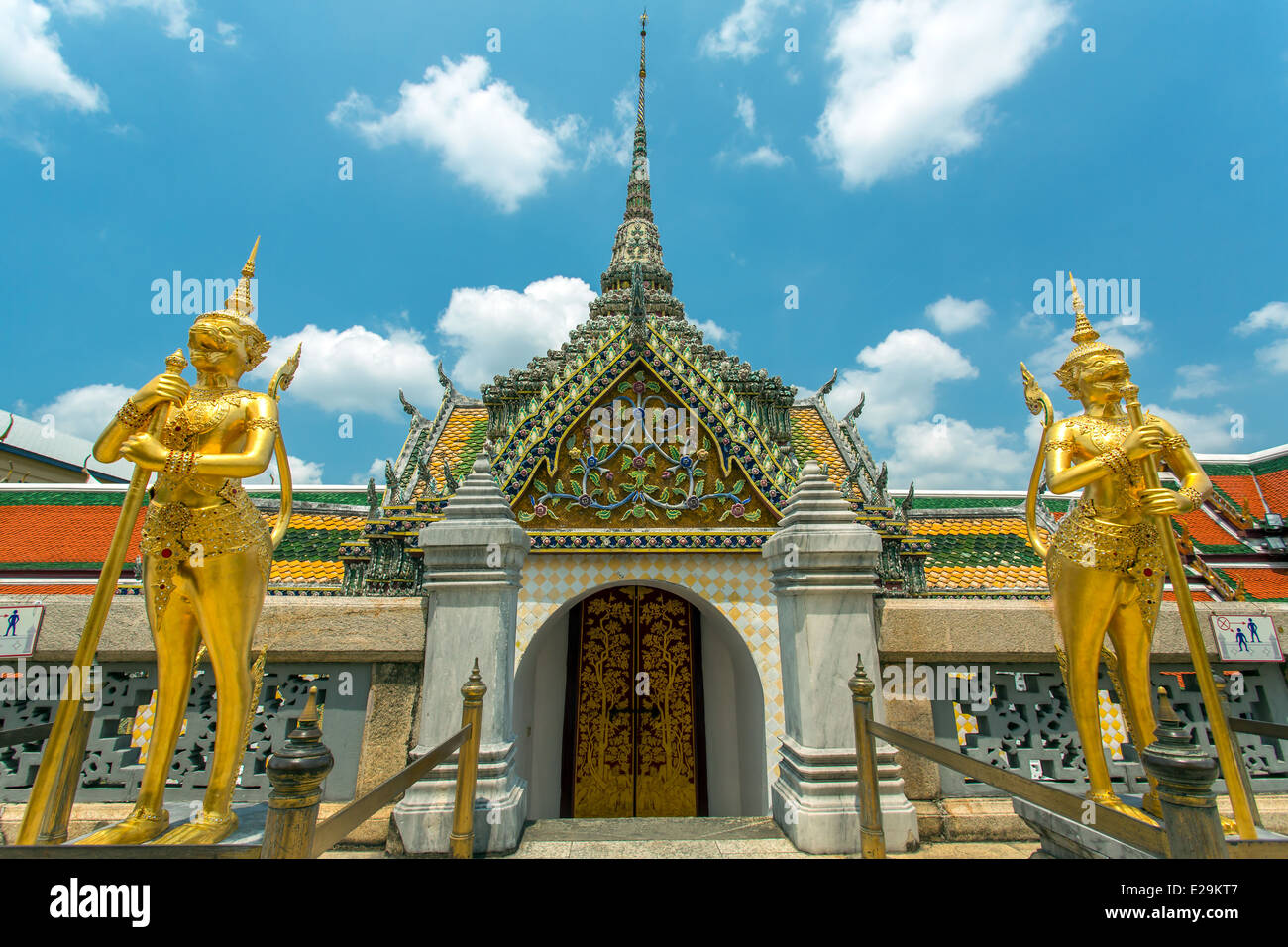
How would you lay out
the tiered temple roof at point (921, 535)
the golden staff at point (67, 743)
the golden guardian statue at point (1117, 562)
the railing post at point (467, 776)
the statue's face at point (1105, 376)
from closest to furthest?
the golden staff at point (67, 743) → the golden guardian statue at point (1117, 562) → the statue's face at point (1105, 376) → the railing post at point (467, 776) → the tiered temple roof at point (921, 535)

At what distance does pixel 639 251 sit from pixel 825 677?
1459 cm

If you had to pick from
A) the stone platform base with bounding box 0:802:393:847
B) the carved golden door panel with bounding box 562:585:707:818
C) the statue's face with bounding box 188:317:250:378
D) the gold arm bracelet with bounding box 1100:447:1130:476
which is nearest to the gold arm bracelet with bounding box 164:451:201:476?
the statue's face with bounding box 188:317:250:378

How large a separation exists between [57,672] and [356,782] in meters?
2.49

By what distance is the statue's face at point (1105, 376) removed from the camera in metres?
3.81

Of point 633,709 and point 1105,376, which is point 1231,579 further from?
point 633,709

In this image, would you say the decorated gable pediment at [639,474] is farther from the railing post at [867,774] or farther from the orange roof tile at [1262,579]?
the orange roof tile at [1262,579]

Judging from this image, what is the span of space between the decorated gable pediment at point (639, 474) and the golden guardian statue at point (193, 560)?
282 cm

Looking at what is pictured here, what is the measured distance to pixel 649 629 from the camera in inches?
295

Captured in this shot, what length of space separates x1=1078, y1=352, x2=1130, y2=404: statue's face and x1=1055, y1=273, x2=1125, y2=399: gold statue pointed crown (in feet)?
0.16

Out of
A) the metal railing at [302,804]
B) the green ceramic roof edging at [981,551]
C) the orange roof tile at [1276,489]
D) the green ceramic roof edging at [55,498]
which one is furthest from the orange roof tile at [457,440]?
the orange roof tile at [1276,489]

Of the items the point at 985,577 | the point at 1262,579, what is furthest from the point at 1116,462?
the point at 1262,579

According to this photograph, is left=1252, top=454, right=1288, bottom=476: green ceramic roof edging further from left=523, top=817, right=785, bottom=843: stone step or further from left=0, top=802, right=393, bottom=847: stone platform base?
left=0, top=802, right=393, bottom=847: stone platform base

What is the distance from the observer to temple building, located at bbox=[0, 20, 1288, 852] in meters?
4.60
